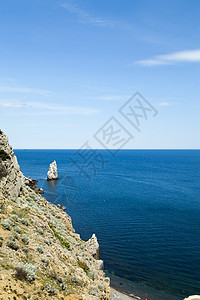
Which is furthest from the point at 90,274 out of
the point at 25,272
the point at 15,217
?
the point at 25,272

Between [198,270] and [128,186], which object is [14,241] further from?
[128,186]

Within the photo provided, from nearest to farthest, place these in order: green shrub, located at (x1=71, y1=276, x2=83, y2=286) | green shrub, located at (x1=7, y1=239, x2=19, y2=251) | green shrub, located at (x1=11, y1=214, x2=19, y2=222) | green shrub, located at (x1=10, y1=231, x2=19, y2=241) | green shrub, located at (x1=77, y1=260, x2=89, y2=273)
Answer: green shrub, located at (x1=7, y1=239, x2=19, y2=251) < green shrub, located at (x1=10, y1=231, x2=19, y2=241) < green shrub, located at (x1=71, y1=276, x2=83, y2=286) < green shrub, located at (x1=11, y1=214, x2=19, y2=222) < green shrub, located at (x1=77, y1=260, x2=89, y2=273)

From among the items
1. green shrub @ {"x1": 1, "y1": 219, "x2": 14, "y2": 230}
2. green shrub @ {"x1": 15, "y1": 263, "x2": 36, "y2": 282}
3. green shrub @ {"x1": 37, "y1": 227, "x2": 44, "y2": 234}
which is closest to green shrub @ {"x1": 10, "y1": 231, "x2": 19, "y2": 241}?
green shrub @ {"x1": 1, "y1": 219, "x2": 14, "y2": 230}

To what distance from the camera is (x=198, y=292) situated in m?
34.4

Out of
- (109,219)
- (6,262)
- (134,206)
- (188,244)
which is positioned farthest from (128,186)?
(6,262)

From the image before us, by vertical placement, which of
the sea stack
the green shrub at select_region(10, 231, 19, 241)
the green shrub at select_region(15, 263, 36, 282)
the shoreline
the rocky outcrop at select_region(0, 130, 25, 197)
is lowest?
the shoreline

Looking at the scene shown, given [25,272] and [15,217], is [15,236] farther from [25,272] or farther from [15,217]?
[25,272]

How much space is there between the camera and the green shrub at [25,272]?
13.0m

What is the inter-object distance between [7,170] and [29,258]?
10.8 metres

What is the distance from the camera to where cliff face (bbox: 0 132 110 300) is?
13.0 meters

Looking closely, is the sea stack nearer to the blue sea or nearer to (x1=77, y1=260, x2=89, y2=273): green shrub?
the blue sea

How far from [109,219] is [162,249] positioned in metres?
21.0

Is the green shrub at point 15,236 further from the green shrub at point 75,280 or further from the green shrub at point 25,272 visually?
the green shrub at point 75,280

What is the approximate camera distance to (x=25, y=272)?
43.8 feet
